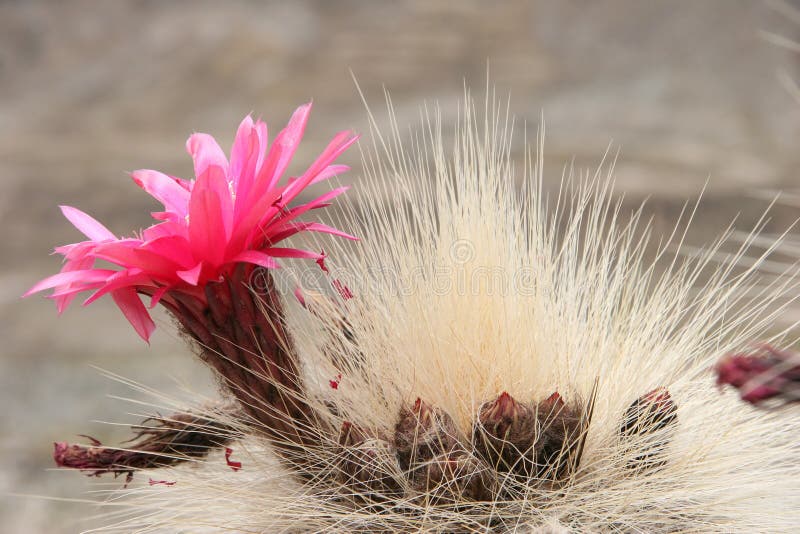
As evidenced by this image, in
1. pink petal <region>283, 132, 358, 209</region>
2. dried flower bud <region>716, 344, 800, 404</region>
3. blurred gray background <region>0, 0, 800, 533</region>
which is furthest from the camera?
blurred gray background <region>0, 0, 800, 533</region>

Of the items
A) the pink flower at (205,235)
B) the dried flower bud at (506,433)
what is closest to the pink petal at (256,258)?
the pink flower at (205,235)

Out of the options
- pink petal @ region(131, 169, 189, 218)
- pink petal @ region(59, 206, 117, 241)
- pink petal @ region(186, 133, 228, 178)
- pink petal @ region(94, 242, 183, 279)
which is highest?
pink petal @ region(186, 133, 228, 178)

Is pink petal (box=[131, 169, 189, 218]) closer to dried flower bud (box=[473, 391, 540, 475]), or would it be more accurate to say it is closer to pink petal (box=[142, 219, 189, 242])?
pink petal (box=[142, 219, 189, 242])

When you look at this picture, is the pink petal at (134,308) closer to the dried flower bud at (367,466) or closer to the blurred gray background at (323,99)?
the dried flower bud at (367,466)

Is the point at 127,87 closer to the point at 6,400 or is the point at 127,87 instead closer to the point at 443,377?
the point at 6,400

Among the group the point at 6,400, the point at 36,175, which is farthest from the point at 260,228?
the point at 36,175

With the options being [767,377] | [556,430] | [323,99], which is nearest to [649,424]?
[556,430]

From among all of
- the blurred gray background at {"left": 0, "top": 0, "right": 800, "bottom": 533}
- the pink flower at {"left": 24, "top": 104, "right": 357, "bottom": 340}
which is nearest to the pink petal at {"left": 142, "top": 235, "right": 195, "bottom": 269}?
the pink flower at {"left": 24, "top": 104, "right": 357, "bottom": 340}
